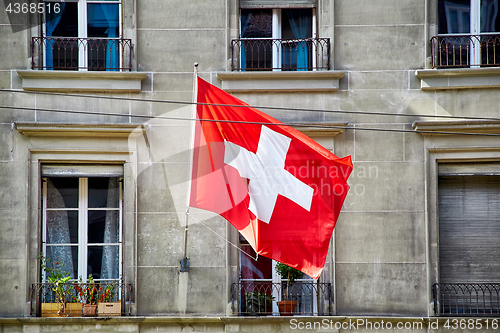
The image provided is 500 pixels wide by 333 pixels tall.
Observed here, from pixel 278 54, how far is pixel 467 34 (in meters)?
3.45

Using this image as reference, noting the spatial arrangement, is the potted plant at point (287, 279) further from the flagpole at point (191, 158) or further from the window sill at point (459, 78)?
the window sill at point (459, 78)

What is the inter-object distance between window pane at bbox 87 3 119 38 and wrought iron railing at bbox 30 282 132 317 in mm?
4504

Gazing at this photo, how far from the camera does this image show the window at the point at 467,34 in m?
11.5

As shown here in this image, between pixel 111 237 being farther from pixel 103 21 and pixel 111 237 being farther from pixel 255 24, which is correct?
pixel 255 24

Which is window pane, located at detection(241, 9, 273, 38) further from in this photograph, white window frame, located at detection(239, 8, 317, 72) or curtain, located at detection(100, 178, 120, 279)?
curtain, located at detection(100, 178, 120, 279)

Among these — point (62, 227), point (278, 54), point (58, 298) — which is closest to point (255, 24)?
point (278, 54)

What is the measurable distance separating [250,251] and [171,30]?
4.20m

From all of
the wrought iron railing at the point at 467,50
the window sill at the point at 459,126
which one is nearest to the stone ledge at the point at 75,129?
the window sill at the point at 459,126

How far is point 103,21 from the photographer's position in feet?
38.7

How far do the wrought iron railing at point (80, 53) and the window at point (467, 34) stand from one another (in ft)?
18.7

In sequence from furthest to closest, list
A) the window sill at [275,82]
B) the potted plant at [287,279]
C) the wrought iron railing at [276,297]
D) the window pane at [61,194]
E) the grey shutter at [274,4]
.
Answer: the grey shutter at [274,4] < the window pane at [61,194] < the window sill at [275,82] < the wrought iron railing at [276,297] < the potted plant at [287,279]

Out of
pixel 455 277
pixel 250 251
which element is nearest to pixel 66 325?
pixel 250 251

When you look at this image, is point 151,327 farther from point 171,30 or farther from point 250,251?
point 171,30

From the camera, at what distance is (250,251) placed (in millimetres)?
11438
